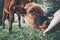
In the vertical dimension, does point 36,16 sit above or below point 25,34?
above

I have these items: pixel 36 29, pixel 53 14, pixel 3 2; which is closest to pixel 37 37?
pixel 36 29

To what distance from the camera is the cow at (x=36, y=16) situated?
9.77ft

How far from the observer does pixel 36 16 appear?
2.99 meters

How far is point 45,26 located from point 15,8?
0.39 meters

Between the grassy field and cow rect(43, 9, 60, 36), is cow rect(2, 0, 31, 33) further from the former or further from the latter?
cow rect(43, 9, 60, 36)

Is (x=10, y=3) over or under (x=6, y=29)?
over

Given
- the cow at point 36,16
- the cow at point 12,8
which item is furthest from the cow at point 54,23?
the cow at point 12,8

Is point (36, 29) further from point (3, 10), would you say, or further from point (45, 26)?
point (3, 10)

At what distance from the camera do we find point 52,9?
9.82 feet

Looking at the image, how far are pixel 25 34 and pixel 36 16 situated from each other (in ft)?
0.77

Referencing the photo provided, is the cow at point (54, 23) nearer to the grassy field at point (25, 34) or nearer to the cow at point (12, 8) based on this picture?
the grassy field at point (25, 34)

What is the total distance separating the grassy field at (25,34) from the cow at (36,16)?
6 centimetres

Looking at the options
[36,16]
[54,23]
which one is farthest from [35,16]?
[54,23]

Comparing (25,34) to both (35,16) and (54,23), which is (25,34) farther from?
(54,23)
